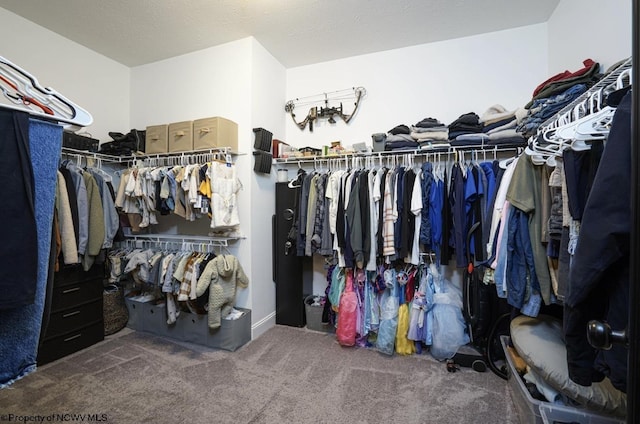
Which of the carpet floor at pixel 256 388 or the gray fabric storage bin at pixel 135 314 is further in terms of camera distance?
the gray fabric storage bin at pixel 135 314

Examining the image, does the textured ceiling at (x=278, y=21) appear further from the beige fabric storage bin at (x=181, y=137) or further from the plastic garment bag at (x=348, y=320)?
the plastic garment bag at (x=348, y=320)

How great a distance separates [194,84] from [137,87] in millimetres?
894

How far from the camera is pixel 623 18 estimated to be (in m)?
1.38

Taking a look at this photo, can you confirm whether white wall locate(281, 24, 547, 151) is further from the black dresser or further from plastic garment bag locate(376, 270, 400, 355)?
the black dresser

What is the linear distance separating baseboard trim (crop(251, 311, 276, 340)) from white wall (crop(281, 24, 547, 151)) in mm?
1927

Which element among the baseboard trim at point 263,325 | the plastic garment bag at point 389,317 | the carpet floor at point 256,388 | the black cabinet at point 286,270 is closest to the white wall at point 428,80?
the black cabinet at point 286,270

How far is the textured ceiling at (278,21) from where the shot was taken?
2.17 metres

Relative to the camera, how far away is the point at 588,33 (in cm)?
171

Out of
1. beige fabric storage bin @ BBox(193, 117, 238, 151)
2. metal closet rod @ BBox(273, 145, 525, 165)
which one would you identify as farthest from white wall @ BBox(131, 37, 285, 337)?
metal closet rod @ BBox(273, 145, 525, 165)

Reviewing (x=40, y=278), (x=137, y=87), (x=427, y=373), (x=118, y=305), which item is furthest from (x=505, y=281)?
(x=137, y=87)

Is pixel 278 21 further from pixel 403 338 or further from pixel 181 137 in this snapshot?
pixel 403 338

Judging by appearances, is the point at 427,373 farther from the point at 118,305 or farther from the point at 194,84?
the point at 194,84

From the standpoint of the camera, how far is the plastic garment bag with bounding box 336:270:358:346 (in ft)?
7.91

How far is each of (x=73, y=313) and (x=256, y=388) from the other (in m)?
1.78
